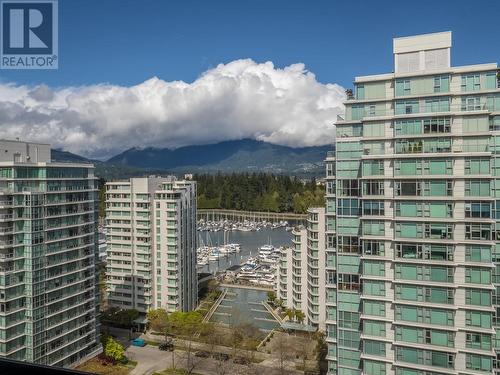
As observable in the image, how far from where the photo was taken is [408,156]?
16.2ft

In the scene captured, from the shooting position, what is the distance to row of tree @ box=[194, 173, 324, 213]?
109 feet

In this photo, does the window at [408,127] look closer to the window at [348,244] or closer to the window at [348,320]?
the window at [348,244]

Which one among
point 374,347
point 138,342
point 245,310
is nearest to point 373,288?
point 374,347

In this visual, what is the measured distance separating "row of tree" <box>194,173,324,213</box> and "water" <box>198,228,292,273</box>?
5.04 metres

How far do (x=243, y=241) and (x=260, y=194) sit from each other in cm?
1140

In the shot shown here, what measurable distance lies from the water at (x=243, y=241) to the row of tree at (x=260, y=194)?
5.04 meters

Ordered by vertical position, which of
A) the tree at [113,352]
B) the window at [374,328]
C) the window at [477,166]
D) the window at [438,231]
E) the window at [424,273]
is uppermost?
the window at [477,166]

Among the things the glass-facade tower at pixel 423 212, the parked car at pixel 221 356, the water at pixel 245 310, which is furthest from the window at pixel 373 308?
the water at pixel 245 310

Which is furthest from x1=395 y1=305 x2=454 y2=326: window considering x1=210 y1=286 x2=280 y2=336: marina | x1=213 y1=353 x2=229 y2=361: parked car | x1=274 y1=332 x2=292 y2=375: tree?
x1=210 y1=286 x2=280 y2=336: marina

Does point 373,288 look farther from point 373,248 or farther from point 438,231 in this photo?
point 438,231

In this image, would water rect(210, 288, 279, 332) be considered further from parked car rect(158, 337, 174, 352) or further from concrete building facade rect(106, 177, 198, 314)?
parked car rect(158, 337, 174, 352)

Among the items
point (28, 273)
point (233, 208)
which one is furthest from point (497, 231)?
point (233, 208)

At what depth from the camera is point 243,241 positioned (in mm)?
24016

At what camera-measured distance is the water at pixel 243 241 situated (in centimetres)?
1809
